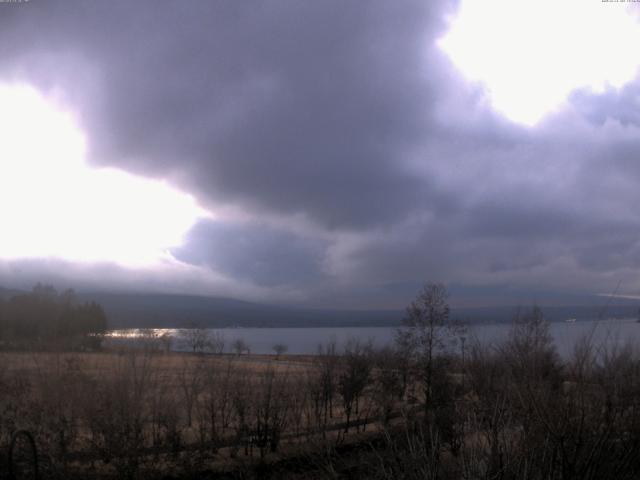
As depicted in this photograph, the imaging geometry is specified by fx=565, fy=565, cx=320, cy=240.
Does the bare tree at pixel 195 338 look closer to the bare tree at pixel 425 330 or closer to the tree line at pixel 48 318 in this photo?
the tree line at pixel 48 318

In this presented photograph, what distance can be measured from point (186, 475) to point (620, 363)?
20.4 m

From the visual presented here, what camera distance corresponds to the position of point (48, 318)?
66.9 meters

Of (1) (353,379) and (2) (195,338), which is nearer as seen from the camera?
(1) (353,379)

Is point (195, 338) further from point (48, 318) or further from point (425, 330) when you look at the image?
point (425, 330)

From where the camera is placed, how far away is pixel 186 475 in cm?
2577

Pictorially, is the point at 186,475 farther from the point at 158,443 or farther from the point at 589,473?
the point at 589,473

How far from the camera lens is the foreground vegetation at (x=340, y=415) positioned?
28.5 ft

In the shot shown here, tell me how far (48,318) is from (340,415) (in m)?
43.2

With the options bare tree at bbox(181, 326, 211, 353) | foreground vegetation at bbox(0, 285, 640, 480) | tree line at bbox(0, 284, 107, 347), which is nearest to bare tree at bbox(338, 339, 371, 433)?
foreground vegetation at bbox(0, 285, 640, 480)

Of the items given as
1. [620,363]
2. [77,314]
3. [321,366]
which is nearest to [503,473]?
[620,363]

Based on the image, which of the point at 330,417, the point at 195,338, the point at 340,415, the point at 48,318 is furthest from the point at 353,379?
the point at 195,338

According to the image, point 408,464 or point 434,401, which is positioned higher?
point 408,464

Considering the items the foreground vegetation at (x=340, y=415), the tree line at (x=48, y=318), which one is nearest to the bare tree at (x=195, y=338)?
the tree line at (x=48, y=318)

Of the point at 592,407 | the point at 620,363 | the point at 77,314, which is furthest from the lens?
the point at 77,314
